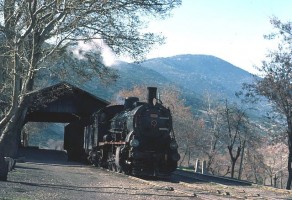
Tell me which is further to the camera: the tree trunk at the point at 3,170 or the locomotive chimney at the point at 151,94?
the locomotive chimney at the point at 151,94

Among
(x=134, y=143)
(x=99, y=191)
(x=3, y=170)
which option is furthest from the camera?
(x=134, y=143)

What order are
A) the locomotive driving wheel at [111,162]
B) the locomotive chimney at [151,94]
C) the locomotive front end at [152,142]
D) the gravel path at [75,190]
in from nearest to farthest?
1. the gravel path at [75,190]
2. the locomotive front end at [152,142]
3. the locomotive chimney at [151,94]
4. the locomotive driving wheel at [111,162]

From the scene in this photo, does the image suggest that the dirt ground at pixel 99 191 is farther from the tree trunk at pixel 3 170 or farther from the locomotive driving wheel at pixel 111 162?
the locomotive driving wheel at pixel 111 162

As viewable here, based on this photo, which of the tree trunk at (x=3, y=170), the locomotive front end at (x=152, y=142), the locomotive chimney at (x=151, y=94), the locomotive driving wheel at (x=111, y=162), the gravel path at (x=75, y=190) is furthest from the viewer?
the locomotive driving wheel at (x=111, y=162)

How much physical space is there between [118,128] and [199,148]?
4536 centimetres

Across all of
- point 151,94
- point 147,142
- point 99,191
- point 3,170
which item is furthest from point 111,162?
point 99,191

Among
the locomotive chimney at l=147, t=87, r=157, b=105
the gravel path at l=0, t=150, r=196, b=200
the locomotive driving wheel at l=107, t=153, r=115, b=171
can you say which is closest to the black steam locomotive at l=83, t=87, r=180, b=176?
the locomotive chimney at l=147, t=87, r=157, b=105

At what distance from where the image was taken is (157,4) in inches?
763

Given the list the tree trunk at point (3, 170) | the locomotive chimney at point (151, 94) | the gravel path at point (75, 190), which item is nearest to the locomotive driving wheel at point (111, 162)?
the locomotive chimney at point (151, 94)

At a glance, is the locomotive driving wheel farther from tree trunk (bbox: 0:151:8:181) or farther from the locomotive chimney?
tree trunk (bbox: 0:151:8:181)

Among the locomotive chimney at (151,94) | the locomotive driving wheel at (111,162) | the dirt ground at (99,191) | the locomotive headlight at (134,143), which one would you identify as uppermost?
the locomotive chimney at (151,94)

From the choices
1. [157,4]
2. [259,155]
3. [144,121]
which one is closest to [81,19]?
[157,4]

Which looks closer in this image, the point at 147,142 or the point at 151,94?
the point at 147,142

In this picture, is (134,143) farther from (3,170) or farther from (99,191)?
(3,170)
